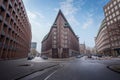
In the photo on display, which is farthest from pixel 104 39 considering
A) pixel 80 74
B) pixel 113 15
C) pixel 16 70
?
pixel 16 70

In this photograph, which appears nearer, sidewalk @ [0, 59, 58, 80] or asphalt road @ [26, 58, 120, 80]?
asphalt road @ [26, 58, 120, 80]

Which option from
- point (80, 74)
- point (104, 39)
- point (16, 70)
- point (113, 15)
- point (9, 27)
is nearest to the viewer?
point (80, 74)

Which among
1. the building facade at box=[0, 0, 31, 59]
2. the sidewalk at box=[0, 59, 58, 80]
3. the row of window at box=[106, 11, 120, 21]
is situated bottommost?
the sidewalk at box=[0, 59, 58, 80]

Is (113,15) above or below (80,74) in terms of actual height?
above

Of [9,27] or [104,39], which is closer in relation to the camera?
[9,27]

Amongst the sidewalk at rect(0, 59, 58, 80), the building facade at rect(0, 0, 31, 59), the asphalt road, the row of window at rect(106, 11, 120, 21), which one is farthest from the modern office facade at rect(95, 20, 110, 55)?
the sidewalk at rect(0, 59, 58, 80)

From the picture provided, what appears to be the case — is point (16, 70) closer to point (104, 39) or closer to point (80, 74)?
point (80, 74)

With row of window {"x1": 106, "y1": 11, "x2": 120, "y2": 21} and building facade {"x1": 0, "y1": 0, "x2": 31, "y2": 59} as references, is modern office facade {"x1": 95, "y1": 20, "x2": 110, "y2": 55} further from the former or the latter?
building facade {"x1": 0, "y1": 0, "x2": 31, "y2": 59}

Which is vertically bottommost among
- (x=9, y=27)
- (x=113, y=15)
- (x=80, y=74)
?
(x=80, y=74)

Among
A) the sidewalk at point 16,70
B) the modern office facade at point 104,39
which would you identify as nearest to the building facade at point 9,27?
the sidewalk at point 16,70

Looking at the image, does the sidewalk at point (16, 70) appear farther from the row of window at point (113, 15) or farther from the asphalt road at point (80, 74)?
the row of window at point (113, 15)

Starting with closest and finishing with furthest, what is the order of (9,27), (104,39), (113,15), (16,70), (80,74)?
(80,74) < (16,70) < (9,27) < (113,15) < (104,39)

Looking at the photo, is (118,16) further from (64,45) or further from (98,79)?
(98,79)

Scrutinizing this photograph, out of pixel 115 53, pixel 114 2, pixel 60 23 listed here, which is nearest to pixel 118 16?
pixel 114 2
